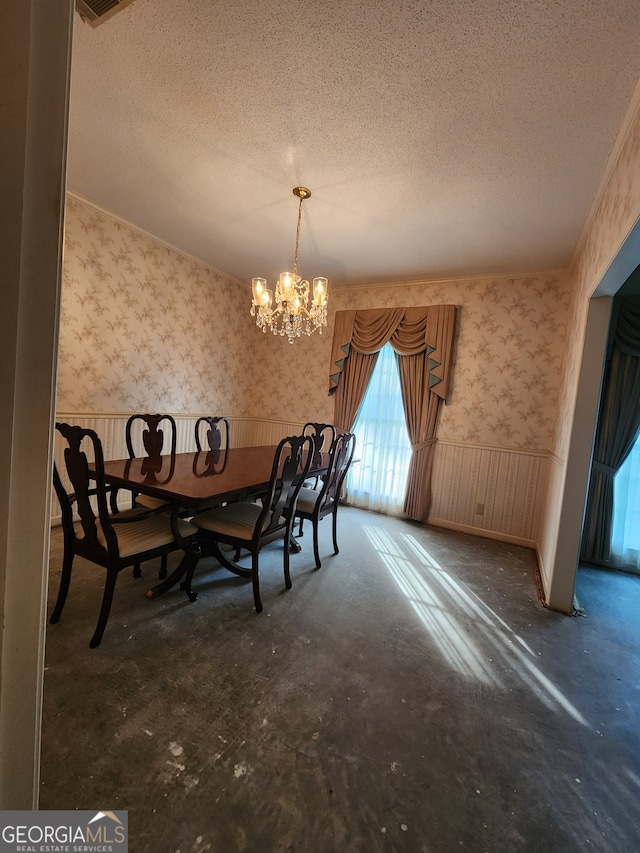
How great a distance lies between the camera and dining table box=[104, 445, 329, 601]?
5.71 feet

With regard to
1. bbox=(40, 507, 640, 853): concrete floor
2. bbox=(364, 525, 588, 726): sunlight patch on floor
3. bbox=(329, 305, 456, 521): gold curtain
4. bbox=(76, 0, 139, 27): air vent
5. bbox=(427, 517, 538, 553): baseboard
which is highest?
bbox=(76, 0, 139, 27): air vent

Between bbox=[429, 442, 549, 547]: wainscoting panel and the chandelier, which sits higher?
the chandelier

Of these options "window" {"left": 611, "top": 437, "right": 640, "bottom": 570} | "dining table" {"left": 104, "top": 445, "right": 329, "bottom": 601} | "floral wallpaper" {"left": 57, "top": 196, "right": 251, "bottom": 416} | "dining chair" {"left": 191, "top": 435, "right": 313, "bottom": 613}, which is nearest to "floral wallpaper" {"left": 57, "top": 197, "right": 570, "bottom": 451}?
"floral wallpaper" {"left": 57, "top": 196, "right": 251, "bottom": 416}

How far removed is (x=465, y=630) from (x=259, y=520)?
1325 millimetres

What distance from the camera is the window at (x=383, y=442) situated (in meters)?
3.81

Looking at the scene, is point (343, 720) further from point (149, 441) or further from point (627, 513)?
point (627, 513)

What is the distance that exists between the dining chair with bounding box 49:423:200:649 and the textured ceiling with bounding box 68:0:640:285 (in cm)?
163

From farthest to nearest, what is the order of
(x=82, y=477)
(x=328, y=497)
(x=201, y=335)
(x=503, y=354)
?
(x=201, y=335), (x=503, y=354), (x=328, y=497), (x=82, y=477)

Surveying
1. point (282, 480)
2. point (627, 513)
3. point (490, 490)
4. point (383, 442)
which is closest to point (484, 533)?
point (490, 490)

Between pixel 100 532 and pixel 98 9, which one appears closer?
pixel 98 9

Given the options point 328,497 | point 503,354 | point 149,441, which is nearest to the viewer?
point 149,441

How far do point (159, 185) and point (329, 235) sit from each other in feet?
4.28

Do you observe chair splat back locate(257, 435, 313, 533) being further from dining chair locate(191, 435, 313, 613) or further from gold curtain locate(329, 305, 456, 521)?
gold curtain locate(329, 305, 456, 521)

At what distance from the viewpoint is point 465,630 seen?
6.31ft
